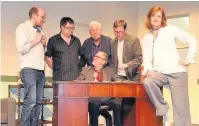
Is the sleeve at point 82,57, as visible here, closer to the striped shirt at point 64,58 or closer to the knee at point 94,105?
the striped shirt at point 64,58

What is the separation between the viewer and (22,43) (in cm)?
397

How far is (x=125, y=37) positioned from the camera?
4.36 meters

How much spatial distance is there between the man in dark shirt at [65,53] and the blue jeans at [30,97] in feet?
1.07

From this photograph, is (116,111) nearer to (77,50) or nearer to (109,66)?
(109,66)

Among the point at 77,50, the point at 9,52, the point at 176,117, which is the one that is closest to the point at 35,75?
the point at 77,50

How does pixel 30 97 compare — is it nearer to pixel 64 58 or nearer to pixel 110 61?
pixel 64 58

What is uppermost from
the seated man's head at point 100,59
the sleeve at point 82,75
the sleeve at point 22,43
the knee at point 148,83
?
the sleeve at point 22,43

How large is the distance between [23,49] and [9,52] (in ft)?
6.81

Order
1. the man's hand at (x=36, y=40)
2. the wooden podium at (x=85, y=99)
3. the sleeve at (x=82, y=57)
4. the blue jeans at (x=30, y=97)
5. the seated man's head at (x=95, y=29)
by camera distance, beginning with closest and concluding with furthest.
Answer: the wooden podium at (x=85, y=99) < the blue jeans at (x=30, y=97) < the man's hand at (x=36, y=40) < the seated man's head at (x=95, y=29) < the sleeve at (x=82, y=57)

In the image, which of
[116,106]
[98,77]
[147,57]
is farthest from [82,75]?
[147,57]

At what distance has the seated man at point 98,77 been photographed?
4.11 m

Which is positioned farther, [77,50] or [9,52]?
[9,52]

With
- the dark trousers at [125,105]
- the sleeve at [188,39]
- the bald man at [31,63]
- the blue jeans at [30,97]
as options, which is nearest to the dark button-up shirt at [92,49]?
the dark trousers at [125,105]

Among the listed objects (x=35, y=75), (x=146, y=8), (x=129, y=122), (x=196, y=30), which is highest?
(x=146, y=8)
